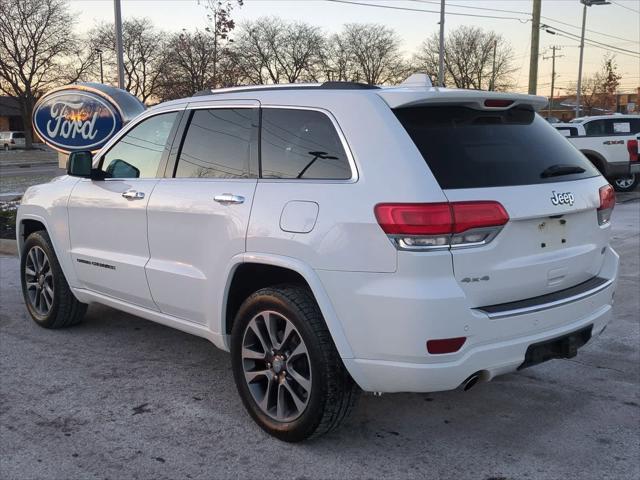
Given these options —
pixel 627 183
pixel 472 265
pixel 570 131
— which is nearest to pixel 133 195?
pixel 472 265

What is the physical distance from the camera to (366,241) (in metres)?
2.91

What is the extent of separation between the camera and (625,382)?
167 inches

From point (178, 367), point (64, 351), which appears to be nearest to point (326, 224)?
point (178, 367)

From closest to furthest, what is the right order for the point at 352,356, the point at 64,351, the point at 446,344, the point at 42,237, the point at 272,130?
the point at 446,344, the point at 352,356, the point at 272,130, the point at 64,351, the point at 42,237

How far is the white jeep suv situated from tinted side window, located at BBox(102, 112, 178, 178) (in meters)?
0.08

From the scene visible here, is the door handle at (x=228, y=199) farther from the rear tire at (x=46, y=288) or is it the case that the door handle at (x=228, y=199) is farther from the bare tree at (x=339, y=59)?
the bare tree at (x=339, y=59)

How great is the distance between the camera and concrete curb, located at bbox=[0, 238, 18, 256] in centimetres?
900

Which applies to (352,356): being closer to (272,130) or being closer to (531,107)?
(272,130)

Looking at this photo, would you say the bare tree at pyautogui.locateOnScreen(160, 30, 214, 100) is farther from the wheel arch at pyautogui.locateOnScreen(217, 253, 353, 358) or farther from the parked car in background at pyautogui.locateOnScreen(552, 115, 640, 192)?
the wheel arch at pyautogui.locateOnScreen(217, 253, 353, 358)

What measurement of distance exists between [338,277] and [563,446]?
154 centimetres

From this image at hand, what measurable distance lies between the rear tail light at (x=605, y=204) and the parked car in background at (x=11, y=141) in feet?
208

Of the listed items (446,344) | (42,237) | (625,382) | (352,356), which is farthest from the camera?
(42,237)

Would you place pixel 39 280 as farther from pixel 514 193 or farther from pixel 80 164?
pixel 514 193

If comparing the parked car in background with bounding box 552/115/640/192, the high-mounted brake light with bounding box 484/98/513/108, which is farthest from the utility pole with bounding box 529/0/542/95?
the high-mounted brake light with bounding box 484/98/513/108
